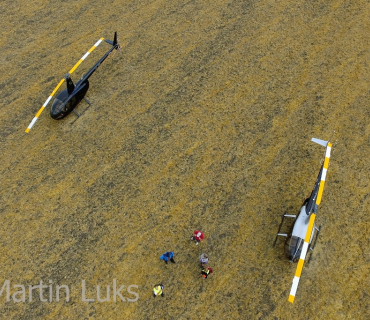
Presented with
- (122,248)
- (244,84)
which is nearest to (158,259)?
(122,248)

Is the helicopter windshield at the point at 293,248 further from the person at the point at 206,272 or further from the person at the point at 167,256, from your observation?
the person at the point at 167,256

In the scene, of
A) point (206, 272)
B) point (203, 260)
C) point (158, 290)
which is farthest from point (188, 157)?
point (158, 290)

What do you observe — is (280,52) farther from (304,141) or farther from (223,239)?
(223,239)

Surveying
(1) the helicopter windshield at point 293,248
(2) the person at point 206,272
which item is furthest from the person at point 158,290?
(1) the helicopter windshield at point 293,248

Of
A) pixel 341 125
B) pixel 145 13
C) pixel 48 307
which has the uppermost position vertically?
pixel 145 13

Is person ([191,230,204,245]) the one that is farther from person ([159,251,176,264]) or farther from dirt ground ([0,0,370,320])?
person ([159,251,176,264])

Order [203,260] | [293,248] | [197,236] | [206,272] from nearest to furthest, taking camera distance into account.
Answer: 1. [293,248]
2. [206,272]
3. [203,260]
4. [197,236]

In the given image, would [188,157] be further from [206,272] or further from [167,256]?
[206,272]

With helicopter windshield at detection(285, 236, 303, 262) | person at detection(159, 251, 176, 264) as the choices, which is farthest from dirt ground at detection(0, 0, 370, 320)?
helicopter windshield at detection(285, 236, 303, 262)
